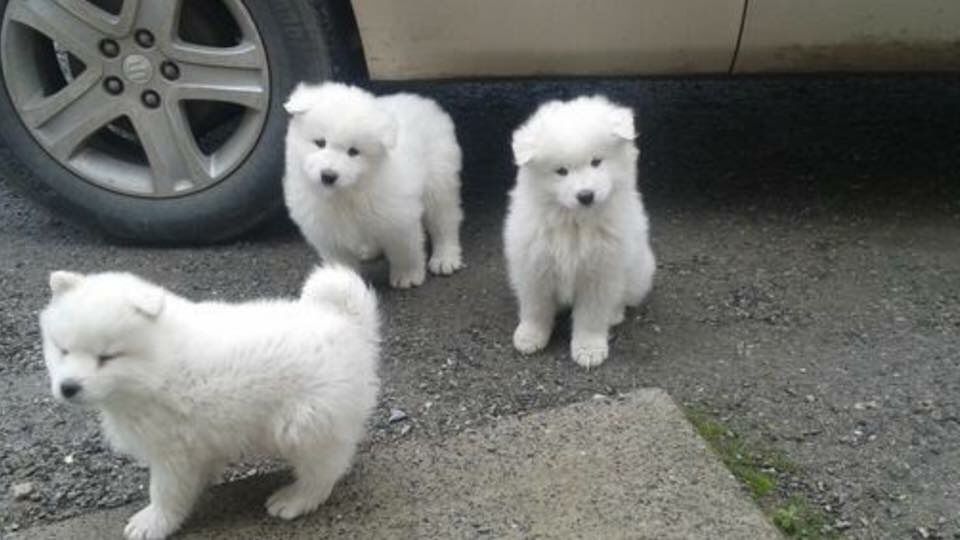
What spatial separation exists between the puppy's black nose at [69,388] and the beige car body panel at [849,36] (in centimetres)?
278

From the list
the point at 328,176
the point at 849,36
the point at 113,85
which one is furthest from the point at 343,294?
the point at 849,36

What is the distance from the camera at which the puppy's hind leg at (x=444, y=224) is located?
454 centimetres

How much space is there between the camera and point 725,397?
144 inches

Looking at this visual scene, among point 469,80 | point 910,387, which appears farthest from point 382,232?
point 910,387

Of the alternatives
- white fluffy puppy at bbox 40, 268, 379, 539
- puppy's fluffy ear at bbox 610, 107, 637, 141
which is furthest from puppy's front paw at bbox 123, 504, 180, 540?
puppy's fluffy ear at bbox 610, 107, 637, 141

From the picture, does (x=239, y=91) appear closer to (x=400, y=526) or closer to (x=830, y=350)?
(x=400, y=526)

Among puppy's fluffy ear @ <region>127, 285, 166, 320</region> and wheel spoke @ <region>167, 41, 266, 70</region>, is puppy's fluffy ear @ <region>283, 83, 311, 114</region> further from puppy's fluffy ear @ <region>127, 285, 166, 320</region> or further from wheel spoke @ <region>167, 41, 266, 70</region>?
puppy's fluffy ear @ <region>127, 285, 166, 320</region>

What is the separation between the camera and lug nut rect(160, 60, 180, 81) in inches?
175

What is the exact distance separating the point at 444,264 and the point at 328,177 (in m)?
0.78

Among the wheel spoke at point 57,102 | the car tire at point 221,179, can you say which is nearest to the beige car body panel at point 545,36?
the car tire at point 221,179

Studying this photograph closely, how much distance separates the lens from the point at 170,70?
4.47m

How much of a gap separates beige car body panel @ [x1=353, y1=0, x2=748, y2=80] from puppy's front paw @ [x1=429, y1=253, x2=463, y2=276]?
2.41ft

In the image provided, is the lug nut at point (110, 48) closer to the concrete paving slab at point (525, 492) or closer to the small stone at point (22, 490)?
the small stone at point (22, 490)

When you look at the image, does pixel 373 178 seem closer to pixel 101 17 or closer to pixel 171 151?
pixel 171 151
